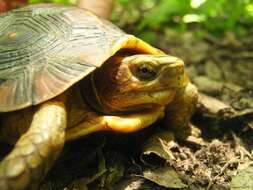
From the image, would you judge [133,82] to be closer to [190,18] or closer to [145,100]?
[145,100]

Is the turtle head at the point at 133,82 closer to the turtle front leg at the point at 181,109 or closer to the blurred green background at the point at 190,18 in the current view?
the turtle front leg at the point at 181,109

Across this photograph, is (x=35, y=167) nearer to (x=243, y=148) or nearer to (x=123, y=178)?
(x=123, y=178)

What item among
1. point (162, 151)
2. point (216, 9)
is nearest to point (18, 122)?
point (162, 151)

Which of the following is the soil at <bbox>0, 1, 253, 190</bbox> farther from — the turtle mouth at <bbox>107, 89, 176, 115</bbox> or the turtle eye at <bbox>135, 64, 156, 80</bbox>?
the turtle eye at <bbox>135, 64, 156, 80</bbox>

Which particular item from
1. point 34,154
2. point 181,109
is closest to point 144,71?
point 181,109

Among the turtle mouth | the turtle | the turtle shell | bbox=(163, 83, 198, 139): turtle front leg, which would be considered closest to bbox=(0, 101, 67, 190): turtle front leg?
the turtle
